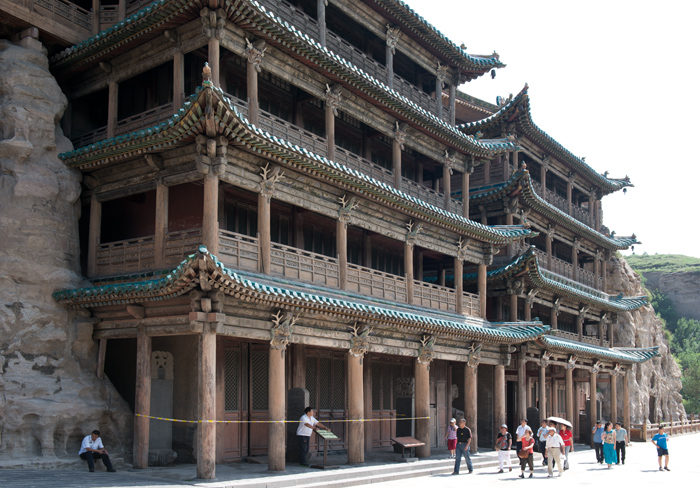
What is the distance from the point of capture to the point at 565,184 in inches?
1603

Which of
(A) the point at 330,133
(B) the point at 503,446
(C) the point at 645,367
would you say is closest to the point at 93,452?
(A) the point at 330,133

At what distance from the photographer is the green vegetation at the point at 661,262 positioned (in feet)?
421

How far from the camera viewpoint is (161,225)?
56.5ft

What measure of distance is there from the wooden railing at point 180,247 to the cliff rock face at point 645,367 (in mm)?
37207

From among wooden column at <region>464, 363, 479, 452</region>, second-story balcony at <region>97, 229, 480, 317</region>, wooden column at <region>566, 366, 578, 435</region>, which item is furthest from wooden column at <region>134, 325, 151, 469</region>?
wooden column at <region>566, 366, 578, 435</region>

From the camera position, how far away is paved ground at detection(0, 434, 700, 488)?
45.1 feet

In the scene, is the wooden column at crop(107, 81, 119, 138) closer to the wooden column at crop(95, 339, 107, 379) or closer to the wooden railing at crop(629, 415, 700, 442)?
the wooden column at crop(95, 339, 107, 379)

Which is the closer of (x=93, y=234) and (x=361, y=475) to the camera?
(x=361, y=475)

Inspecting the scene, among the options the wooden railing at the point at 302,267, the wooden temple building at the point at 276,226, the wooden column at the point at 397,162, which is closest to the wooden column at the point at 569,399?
the wooden temple building at the point at 276,226

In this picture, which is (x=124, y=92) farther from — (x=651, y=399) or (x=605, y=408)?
(x=651, y=399)

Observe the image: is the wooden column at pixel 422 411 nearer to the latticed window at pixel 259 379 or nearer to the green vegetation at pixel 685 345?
the latticed window at pixel 259 379

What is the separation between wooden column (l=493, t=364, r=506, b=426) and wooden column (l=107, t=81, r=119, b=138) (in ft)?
53.4

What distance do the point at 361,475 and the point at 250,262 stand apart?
19.6ft

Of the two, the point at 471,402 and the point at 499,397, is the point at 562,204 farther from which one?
the point at 471,402
